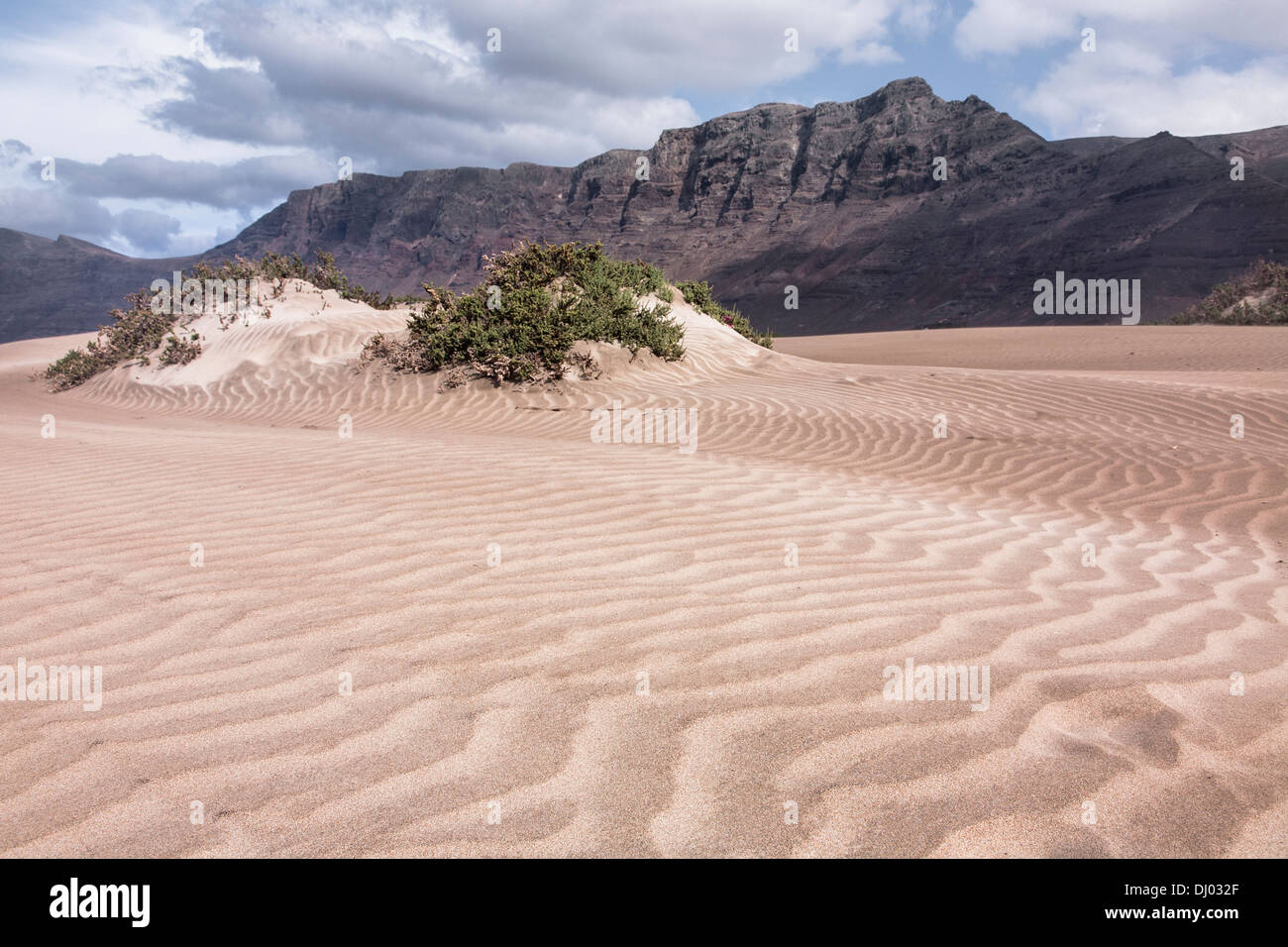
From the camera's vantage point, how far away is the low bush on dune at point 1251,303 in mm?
23531

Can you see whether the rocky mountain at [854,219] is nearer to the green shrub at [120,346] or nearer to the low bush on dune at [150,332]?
the low bush on dune at [150,332]

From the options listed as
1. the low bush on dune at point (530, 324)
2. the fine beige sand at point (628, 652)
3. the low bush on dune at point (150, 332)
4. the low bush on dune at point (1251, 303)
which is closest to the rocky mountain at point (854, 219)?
the low bush on dune at point (1251, 303)

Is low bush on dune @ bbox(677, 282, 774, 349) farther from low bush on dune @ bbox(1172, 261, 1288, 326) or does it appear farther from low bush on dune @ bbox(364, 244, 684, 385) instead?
low bush on dune @ bbox(1172, 261, 1288, 326)

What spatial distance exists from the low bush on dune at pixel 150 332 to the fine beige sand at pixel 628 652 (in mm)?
10525

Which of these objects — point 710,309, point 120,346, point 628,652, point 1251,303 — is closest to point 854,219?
point 1251,303

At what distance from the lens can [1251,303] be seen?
82.3 ft

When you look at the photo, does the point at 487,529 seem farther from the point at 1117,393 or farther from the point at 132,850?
the point at 1117,393

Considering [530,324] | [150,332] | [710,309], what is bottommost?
[530,324]

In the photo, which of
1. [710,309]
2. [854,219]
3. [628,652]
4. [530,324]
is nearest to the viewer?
[628,652]

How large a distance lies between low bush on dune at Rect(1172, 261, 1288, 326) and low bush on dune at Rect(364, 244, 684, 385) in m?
20.2

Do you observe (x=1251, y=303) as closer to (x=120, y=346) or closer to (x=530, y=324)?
(x=530, y=324)

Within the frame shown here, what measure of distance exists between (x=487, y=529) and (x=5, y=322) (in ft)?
319

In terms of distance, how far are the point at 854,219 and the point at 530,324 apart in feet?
215
